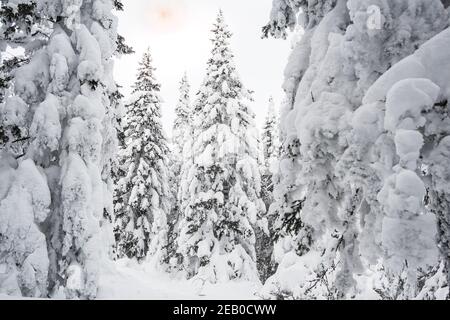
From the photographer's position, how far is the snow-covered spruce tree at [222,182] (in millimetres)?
19141

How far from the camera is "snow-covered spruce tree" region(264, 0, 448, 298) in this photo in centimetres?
408

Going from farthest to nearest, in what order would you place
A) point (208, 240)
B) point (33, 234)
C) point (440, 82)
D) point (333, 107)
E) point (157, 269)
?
point (157, 269), point (208, 240), point (33, 234), point (333, 107), point (440, 82)

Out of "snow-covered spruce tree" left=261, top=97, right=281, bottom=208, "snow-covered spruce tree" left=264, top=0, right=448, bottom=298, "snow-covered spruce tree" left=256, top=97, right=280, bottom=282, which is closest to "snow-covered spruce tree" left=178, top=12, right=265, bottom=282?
"snow-covered spruce tree" left=256, top=97, right=280, bottom=282

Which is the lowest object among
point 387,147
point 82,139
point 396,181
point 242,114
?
point 396,181

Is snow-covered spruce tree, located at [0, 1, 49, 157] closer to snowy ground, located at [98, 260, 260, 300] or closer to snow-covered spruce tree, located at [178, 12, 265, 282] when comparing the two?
snowy ground, located at [98, 260, 260, 300]

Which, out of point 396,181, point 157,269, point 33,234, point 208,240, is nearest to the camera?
point 396,181

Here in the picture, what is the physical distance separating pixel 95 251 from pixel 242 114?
41.4 ft

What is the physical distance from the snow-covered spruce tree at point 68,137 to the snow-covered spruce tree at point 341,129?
17.8 feet

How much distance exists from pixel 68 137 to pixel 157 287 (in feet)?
30.2

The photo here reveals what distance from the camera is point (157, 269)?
23297mm
